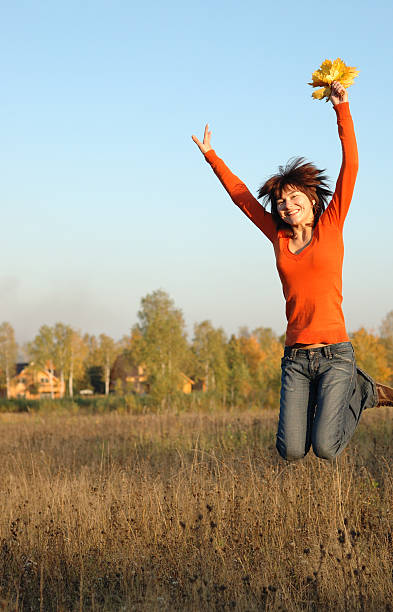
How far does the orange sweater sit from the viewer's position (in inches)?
179

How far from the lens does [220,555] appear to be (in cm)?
412

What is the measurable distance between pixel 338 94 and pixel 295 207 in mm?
907

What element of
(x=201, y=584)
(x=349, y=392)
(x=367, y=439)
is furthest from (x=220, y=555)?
(x=367, y=439)

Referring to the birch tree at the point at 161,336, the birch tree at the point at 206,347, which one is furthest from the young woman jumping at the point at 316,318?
the birch tree at the point at 206,347

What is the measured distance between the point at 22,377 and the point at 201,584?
86864mm

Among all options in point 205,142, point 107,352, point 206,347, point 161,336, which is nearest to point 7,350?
point 107,352

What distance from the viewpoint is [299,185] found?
5.01m

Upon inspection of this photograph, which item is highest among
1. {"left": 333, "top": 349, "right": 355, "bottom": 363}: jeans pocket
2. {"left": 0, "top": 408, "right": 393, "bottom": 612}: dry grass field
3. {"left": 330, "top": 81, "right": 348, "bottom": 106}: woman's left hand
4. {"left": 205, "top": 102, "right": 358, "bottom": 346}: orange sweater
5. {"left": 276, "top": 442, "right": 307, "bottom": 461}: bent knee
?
{"left": 330, "top": 81, "right": 348, "bottom": 106}: woman's left hand

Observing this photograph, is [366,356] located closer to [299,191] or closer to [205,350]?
[299,191]

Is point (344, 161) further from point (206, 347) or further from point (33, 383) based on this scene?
point (33, 383)

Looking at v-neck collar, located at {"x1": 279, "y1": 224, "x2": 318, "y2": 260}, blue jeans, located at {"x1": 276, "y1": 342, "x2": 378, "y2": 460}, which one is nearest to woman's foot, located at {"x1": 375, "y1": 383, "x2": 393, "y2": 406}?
blue jeans, located at {"x1": 276, "y1": 342, "x2": 378, "y2": 460}

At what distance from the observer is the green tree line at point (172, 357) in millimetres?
22325

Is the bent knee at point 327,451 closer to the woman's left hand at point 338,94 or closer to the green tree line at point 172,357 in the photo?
the woman's left hand at point 338,94

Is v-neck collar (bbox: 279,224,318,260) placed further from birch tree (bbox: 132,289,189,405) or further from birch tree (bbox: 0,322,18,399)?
birch tree (bbox: 0,322,18,399)
